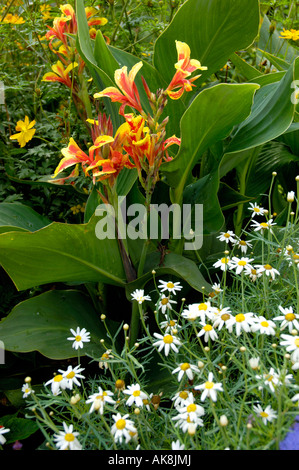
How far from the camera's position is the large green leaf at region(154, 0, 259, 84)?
1.09 m

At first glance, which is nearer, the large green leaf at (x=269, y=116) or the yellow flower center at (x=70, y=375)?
the yellow flower center at (x=70, y=375)

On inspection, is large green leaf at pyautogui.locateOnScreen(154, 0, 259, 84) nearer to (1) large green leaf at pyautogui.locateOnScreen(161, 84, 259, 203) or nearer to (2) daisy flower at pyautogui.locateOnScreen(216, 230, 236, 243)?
(1) large green leaf at pyautogui.locateOnScreen(161, 84, 259, 203)

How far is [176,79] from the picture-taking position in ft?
2.82

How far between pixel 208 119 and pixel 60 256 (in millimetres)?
434

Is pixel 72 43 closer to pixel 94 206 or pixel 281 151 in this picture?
pixel 94 206

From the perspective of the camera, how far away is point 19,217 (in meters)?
1.18

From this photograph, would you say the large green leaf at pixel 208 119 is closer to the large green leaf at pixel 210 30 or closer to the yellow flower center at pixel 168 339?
the large green leaf at pixel 210 30

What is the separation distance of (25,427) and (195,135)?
719 mm

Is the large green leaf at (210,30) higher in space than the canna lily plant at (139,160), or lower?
higher

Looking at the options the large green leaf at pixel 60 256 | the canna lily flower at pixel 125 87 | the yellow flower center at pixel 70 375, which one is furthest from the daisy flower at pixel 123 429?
the canna lily flower at pixel 125 87

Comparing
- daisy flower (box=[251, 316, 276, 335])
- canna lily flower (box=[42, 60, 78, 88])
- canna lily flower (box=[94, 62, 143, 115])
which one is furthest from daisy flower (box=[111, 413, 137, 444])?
canna lily flower (box=[42, 60, 78, 88])

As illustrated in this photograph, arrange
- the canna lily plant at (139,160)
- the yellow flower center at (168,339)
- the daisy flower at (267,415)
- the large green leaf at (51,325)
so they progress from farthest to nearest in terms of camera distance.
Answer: the large green leaf at (51,325) < the canna lily plant at (139,160) < the yellow flower center at (168,339) < the daisy flower at (267,415)

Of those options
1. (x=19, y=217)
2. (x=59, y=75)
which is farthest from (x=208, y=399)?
(x=59, y=75)

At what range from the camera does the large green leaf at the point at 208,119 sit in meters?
0.94
